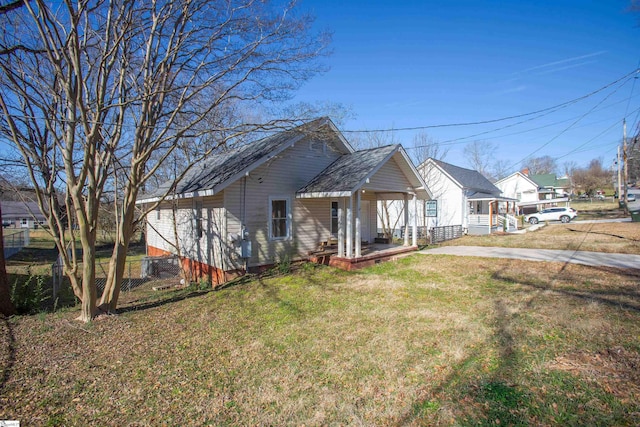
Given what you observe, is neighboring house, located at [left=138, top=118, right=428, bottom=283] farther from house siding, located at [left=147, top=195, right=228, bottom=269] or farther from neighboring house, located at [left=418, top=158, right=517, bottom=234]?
neighboring house, located at [left=418, top=158, right=517, bottom=234]

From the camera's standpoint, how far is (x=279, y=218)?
1191 cm

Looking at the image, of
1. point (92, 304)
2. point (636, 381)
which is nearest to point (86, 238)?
point (92, 304)

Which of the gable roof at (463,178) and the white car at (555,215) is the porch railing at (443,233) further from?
the white car at (555,215)

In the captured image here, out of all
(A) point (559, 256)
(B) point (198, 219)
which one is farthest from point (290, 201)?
(A) point (559, 256)

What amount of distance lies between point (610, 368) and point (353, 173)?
28.1ft

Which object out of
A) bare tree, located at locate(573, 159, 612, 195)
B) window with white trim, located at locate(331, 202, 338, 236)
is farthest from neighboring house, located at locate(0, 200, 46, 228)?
bare tree, located at locate(573, 159, 612, 195)

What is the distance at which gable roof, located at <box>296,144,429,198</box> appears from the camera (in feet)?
35.7

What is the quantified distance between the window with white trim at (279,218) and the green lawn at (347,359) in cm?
379

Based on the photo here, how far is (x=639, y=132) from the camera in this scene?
21359mm

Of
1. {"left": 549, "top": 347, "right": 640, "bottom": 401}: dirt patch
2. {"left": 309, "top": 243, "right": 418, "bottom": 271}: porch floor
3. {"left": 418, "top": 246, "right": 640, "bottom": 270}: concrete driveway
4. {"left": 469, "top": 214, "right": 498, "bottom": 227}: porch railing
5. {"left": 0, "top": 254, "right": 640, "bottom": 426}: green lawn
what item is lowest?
{"left": 0, "top": 254, "right": 640, "bottom": 426}: green lawn

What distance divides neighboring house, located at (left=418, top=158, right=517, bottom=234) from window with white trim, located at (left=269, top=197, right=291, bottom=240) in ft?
45.4

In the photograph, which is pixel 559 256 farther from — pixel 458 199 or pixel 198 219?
pixel 198 219

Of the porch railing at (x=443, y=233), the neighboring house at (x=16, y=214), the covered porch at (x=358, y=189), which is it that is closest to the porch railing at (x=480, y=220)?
the porch railing at (x=443, y=233)

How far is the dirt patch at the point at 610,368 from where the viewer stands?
3.73 meters
